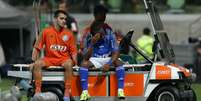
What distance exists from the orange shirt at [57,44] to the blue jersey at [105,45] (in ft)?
1.01

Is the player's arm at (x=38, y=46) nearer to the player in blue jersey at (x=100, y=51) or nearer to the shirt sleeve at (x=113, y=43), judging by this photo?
the player in blue jersey at (x=100, y=51)

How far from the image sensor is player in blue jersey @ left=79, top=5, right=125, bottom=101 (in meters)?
14.5

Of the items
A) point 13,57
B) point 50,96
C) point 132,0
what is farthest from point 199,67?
point 50,96

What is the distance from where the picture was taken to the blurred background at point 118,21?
27734 millimetres

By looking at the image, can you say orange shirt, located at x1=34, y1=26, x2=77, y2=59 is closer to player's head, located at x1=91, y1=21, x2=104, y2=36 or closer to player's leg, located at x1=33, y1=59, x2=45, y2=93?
player's leg, located at x1=33, y1=59, x2=45, y2=93

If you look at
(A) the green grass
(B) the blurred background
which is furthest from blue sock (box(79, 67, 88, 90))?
(B) the blurred background

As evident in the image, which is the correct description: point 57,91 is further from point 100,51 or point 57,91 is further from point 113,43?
point 113,43

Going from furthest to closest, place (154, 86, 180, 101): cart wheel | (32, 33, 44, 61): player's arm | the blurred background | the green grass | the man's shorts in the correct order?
1. the blurred background
2. the green grass
3. (154, 86, 180, 101): cart wheel
4. (32, 33, 44, 61): player's arm
5. the man's shorts

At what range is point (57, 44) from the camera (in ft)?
48.2

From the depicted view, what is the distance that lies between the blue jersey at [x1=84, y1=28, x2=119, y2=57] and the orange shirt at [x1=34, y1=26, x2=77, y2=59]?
307 millimetres

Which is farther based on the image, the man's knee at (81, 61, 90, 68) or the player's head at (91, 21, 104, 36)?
the player's head at (91, 21, 104, 36)

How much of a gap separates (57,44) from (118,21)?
16489 mm

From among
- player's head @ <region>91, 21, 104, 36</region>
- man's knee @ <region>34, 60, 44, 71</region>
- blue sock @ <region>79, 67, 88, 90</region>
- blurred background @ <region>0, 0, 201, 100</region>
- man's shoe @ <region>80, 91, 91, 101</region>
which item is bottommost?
man's shoe @ <region>80, 91, 91, 101</region>

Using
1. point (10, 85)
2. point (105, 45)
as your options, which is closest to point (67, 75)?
point (105, 45)
